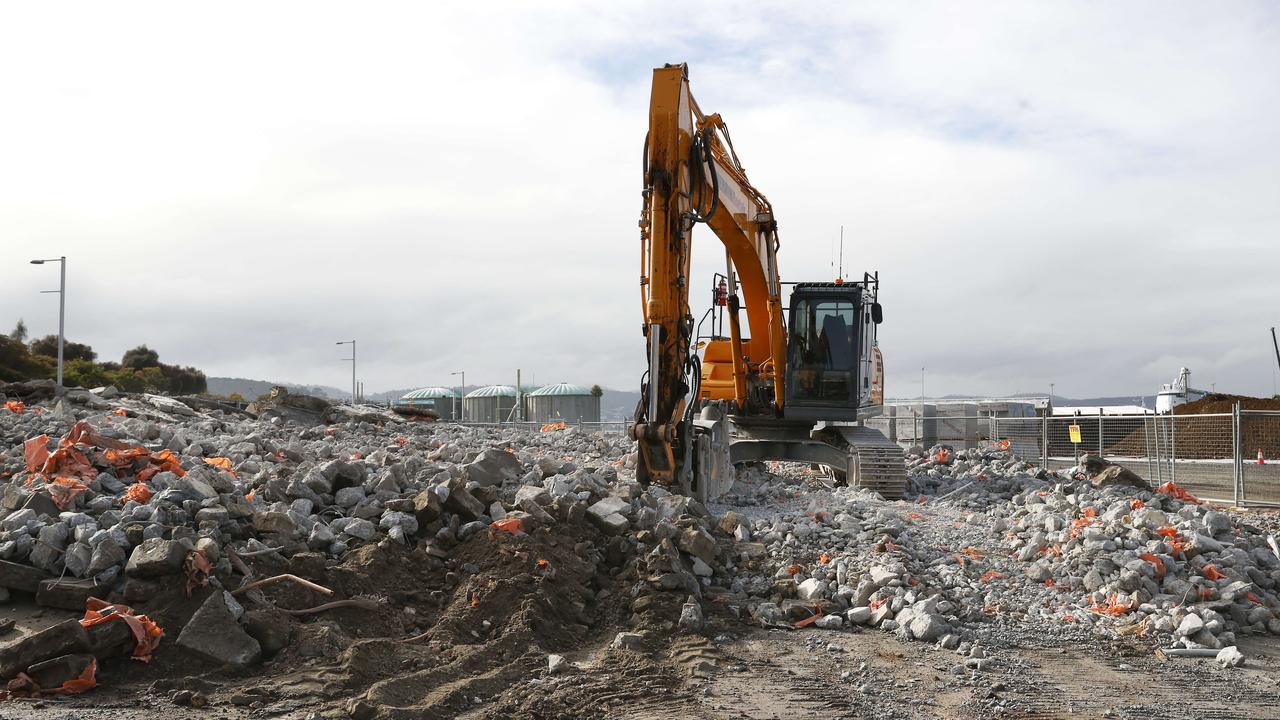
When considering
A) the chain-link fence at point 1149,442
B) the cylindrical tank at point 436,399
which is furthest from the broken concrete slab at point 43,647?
the cylindrical tank at point 436,399

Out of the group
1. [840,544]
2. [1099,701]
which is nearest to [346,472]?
[840,544]

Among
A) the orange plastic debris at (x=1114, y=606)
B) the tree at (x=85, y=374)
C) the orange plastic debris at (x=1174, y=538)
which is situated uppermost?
the tree at (x=85, y=374)

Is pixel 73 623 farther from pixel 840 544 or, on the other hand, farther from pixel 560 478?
pixel 840 544

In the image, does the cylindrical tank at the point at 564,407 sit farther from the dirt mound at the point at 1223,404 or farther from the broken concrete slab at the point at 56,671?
the broken concrete slab at the point at 56,671

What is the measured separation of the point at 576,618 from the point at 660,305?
3.89m

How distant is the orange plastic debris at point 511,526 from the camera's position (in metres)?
8.61

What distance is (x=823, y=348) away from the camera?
15.4 meters

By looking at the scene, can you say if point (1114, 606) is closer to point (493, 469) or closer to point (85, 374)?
point (493, 469)

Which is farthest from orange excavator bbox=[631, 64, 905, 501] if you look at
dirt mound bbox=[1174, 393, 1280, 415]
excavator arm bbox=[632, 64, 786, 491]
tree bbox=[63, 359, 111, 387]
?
tree bbox=[63, 359, 111, 387]

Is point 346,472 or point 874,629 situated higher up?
point 346,472

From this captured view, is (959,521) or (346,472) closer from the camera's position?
(346,472)

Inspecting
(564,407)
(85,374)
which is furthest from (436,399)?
(85,374)

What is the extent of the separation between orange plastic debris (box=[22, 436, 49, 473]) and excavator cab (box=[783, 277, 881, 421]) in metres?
10.1

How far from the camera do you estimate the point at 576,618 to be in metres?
7.82
